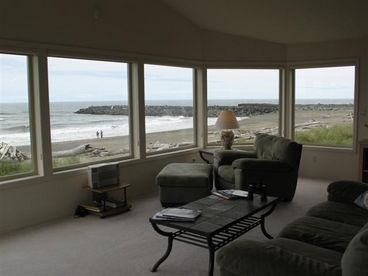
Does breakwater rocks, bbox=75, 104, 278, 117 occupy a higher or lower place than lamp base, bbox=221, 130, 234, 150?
higher

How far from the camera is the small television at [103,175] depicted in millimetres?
4477

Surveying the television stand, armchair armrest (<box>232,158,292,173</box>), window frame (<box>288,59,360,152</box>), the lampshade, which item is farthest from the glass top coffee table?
window frame (<box>288,59,360,152</box>)

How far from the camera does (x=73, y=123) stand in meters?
4.67

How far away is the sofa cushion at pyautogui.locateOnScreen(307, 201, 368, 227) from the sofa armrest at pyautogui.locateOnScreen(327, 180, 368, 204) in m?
0.07

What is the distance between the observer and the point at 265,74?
6.58 metres

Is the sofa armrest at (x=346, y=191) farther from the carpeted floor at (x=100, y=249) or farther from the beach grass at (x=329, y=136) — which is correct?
the beach grass at (x=329, y=136)

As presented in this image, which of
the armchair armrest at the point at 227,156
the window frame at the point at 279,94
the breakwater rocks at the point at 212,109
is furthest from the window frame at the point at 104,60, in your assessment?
the window frame at the point at 279,94

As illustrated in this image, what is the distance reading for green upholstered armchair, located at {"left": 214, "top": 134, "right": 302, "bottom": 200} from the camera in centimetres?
471

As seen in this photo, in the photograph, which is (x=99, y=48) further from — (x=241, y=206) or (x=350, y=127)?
(x=350, y=127)

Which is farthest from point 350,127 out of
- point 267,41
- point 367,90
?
point 267,41

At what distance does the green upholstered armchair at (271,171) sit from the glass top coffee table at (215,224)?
1113mm

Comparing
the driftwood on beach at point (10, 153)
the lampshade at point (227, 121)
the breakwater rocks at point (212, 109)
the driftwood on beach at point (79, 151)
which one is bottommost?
the driftwood on beach at point (79, 151)

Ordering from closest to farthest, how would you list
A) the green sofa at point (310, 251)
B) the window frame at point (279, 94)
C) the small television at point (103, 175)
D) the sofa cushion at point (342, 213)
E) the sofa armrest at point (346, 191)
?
the green sofa at point (310, 251)
the sofa cushion at point (342, 213)
the sofa armrest at point (346, 191)
the small television at point (103, 175)
the window frame at point (279, 94)

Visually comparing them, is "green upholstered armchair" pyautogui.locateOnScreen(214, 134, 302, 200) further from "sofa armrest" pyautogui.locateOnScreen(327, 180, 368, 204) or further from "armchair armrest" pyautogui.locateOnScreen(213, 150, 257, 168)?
"sofa armrest" pyautogui.locateOnScreen(327, 180, 368, 204)
